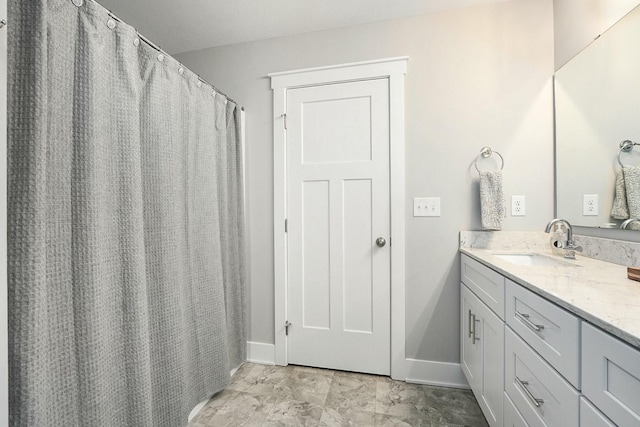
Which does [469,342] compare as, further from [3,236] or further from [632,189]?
[3,236]

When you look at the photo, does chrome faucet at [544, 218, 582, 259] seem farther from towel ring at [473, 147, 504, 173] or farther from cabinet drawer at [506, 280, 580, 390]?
cabinet drawer at [506, 280, 580, 390]

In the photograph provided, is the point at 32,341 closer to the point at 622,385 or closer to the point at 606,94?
the point at 622,385

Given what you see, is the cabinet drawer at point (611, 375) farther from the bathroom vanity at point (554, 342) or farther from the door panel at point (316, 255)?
the door panel at point (316, 255)

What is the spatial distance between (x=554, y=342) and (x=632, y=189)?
3.07 ft

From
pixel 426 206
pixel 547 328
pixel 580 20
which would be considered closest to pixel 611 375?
pixel 547 328

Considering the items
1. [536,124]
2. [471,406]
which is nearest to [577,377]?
[471,406]

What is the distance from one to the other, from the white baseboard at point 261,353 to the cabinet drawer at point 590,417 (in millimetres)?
1728

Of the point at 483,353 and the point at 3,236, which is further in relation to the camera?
the point at 483,353

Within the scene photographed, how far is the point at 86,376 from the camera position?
2.85 feet

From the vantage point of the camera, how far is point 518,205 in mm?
1634

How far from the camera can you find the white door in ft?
5.89

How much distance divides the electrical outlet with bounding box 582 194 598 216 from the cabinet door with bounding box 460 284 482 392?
73 centimetres

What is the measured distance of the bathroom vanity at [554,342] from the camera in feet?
1.85

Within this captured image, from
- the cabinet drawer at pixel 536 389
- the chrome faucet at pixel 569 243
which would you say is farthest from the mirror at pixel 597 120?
the cabinet drawer at pixel 536 389
